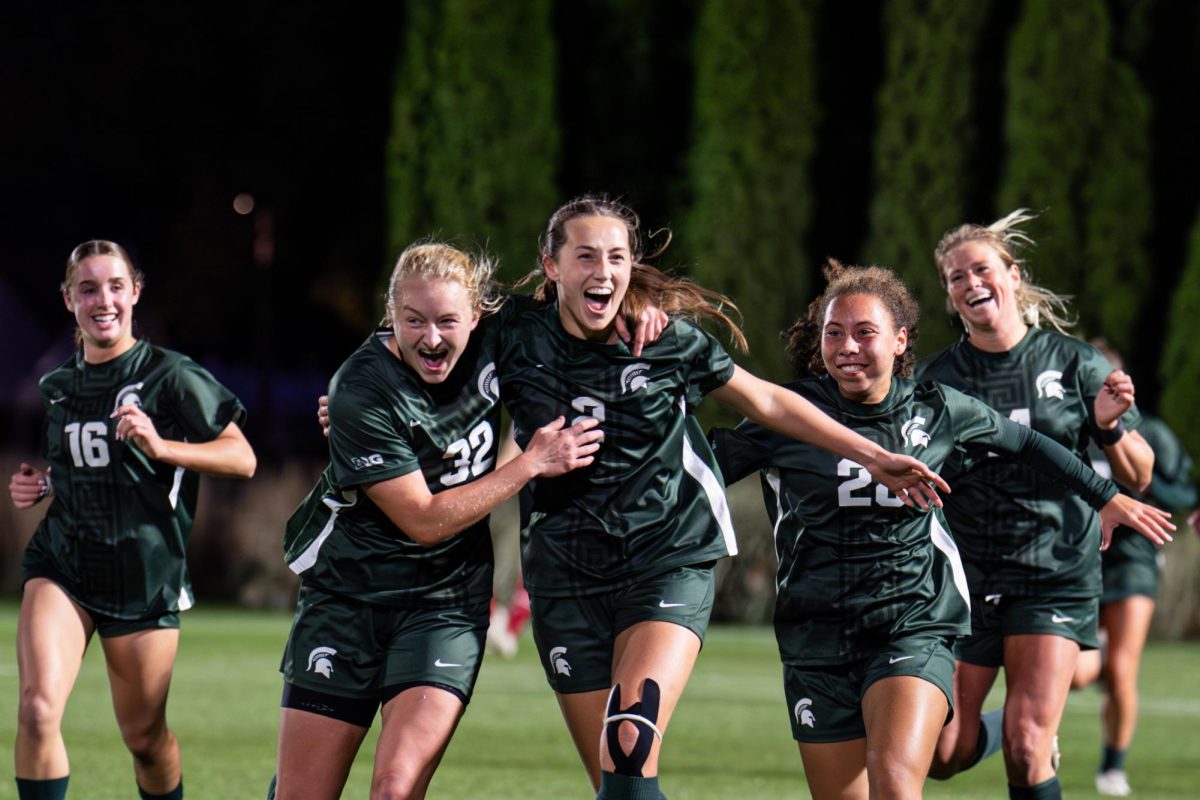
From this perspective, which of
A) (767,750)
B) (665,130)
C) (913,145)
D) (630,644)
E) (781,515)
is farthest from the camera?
(665,130)

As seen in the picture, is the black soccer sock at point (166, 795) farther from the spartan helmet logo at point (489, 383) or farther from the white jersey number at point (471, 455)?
the spartan helmet logo at point (489, 383)

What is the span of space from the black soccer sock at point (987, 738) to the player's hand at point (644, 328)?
7.70 ft

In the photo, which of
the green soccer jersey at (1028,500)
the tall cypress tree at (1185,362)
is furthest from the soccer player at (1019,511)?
the tall cypress tree at (1185,362)

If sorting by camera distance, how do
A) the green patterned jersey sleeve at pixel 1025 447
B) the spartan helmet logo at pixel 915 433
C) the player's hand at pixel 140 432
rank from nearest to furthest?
the spartan helmet logo at pixel 915 433
the green patterned jersey sleeve at pixel 1025 447
the player's hand at pixel 140 432

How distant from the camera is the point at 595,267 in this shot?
19.0 feet

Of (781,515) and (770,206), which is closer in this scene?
(781,515)

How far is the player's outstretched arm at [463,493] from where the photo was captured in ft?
18.0

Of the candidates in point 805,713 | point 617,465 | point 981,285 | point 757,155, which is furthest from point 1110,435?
point 757,155

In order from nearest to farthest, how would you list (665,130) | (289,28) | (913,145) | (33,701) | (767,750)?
(33,701), (767,750), (913,145), (665,130), (289,28)

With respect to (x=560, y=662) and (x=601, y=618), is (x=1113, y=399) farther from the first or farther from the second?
(x=560, y=662)

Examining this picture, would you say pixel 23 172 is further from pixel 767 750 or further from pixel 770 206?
pixel 767 750

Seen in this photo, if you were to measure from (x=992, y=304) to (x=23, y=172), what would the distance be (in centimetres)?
2735

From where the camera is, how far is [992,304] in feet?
23.2

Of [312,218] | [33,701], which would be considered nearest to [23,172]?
[312,218]
